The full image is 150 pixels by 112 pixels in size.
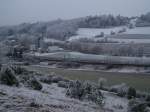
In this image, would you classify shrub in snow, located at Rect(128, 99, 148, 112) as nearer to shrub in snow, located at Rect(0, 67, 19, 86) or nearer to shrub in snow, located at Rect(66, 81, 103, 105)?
shrub in snow, located at Rect(66, 81, 103, 105)

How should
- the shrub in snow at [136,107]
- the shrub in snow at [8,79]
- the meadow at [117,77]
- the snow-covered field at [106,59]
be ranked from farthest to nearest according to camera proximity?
the snow-covered field at [106,59], the meadow at [117,77], the shrub in snow at [8,79], the shrub in snow at [136,107]

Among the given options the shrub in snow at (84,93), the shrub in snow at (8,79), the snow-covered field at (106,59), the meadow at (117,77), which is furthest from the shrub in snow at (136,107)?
the snow-covered field at (106,59)

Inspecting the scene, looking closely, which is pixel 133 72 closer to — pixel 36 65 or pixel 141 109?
pixel 36 65

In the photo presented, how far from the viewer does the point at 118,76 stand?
32.3m

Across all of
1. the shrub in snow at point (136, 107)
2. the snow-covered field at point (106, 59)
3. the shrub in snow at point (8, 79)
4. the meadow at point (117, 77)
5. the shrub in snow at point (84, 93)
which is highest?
the shrub in snow at point (8, 79)

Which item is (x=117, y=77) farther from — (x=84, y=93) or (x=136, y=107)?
(x=136, y=107)

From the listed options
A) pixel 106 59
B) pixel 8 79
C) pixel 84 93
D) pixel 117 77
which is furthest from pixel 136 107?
pixel 106 59

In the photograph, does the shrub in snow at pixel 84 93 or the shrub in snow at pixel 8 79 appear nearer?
the shrub in snow at pixel 84 93

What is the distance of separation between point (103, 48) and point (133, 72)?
21.3m

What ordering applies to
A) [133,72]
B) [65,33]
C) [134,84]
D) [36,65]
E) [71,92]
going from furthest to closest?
[65,33], [36,65], [133,72], [134,84], [71,92]

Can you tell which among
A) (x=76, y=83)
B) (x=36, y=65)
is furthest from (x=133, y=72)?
(x=76, y=83)

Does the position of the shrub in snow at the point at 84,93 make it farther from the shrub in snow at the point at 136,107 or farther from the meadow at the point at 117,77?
the meadow at the point at 117,77

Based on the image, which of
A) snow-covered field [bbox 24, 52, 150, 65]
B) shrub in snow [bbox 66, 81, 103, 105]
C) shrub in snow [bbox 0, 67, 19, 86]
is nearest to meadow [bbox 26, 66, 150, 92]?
snow-covered field [bbox 24, 52, 150, 65]

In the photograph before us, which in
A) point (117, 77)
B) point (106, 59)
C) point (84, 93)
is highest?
point (84, 93)
